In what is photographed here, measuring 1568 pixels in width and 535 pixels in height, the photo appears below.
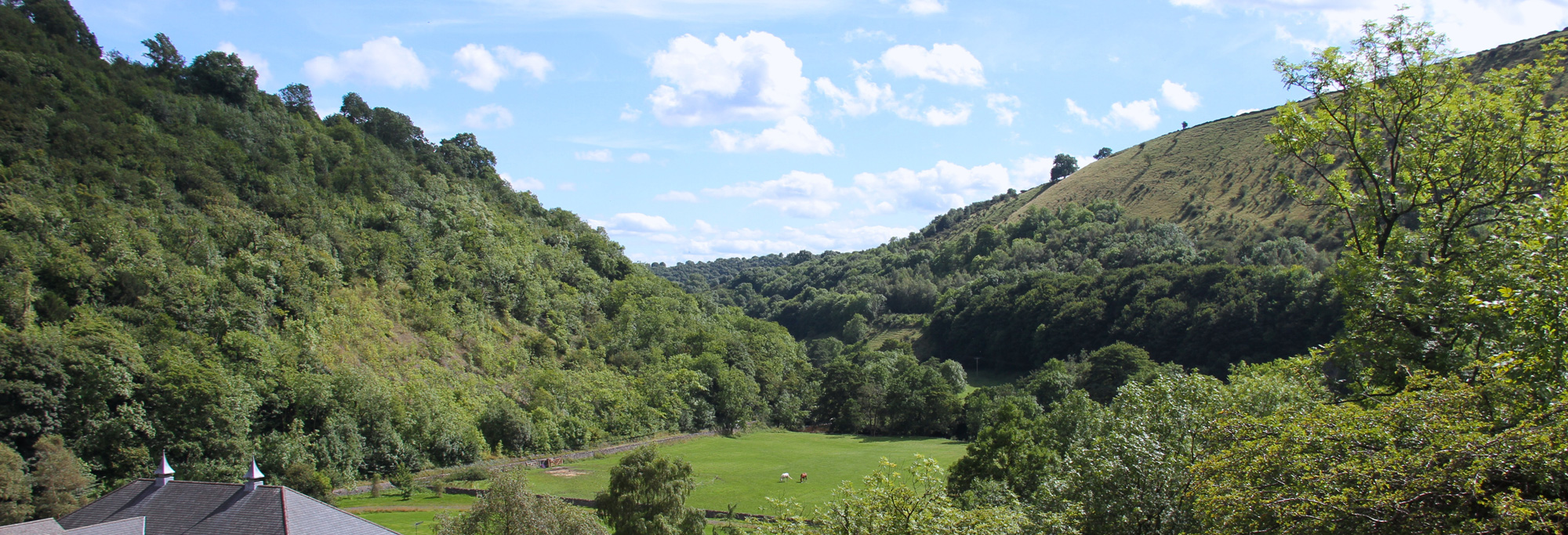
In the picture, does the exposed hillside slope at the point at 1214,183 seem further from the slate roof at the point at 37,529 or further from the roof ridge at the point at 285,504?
the slate roof at the point at 37,529

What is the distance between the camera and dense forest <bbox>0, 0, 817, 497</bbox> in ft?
135

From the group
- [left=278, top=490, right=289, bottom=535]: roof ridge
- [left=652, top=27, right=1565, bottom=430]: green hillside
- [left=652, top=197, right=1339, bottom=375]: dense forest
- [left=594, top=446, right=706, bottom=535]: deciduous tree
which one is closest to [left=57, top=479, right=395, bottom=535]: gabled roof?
[left=278, top=490, right=289, bottom=535]: roof ridge

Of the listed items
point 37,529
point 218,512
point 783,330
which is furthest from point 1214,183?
point 37,529

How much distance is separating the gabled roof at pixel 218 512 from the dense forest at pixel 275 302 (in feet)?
66.2

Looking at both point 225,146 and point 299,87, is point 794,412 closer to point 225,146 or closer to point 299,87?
point 225,146

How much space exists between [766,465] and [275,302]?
35.8 meters

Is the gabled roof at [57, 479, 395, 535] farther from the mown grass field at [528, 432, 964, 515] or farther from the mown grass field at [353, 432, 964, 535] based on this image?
the mown grass field at [528, 432, 964, 515]

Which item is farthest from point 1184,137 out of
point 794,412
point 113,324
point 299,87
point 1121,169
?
point 113,324

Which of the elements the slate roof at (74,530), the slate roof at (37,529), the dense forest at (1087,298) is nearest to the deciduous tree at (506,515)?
the slate roof at (74,530)

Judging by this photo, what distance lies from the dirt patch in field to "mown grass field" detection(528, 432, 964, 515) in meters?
0.46

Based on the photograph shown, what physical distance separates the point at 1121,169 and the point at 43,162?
16250 cm

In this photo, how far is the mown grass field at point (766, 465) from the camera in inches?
1847

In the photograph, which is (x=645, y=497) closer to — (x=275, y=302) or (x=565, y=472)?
(x=565, y=472)

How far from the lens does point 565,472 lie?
179 feet
